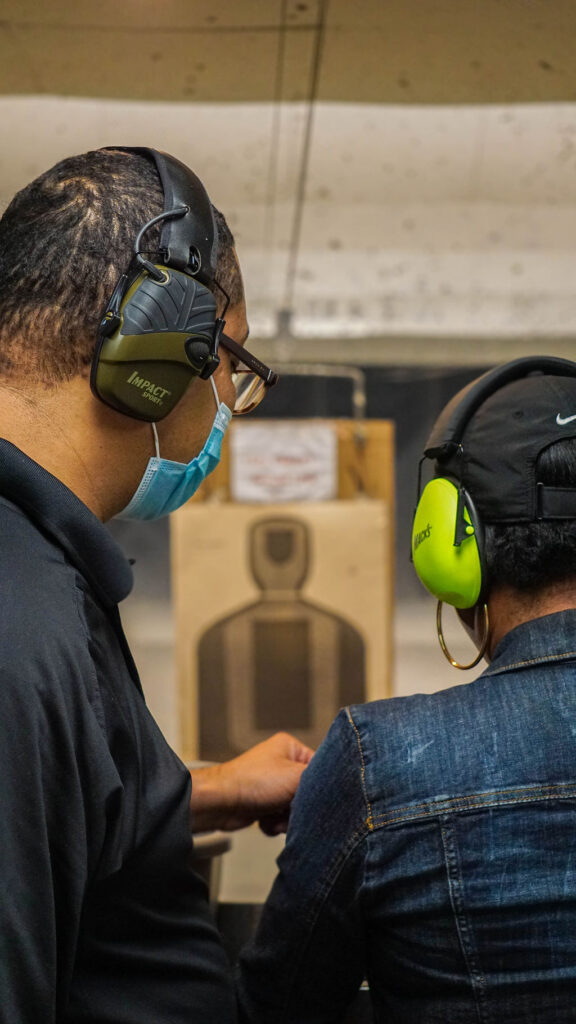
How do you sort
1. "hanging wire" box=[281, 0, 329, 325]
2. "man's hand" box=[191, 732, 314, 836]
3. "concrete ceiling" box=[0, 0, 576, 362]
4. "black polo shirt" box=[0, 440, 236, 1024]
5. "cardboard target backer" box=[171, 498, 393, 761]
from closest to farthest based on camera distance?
1. "black polo shirt" box=[0, 440, 236, 1024]
2. "man's hand" box=[191, 732, 314, 836]
3. "concrete ceiling" box=[0, 0, 576, 362]
4. "hanging wire" box=[281, 0, 329, 325]
5. "cardboard target backer" box=[171, 498, 393, 761]

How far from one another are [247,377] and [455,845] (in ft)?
1.70

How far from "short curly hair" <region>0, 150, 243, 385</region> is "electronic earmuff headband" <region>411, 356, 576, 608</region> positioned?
0.34 metres

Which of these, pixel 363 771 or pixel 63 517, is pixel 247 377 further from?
pixel 363 771

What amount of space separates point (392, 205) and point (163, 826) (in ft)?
9.47

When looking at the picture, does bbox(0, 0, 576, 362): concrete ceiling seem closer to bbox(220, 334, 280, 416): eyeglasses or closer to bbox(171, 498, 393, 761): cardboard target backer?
bbox(220, 334, 280, 416): eyeglasses

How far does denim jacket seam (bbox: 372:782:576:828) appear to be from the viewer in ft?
2.53

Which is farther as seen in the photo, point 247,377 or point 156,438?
point 247,377

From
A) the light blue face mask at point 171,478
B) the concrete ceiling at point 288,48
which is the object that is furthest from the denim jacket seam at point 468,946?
the concrete ceiling at point 288,48

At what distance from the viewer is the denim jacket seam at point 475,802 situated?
2.53ft

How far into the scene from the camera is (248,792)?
109 centimetres

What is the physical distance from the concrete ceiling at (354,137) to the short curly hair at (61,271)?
26 centimetres

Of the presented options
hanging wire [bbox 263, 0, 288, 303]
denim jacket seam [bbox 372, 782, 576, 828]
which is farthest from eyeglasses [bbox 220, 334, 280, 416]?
hanging wire [bbox 263, 0, 288, 303]

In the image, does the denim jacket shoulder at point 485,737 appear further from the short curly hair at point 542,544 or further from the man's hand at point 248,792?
the man's hand at point 248,792

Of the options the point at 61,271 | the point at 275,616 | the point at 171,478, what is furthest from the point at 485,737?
the point at 275,616
